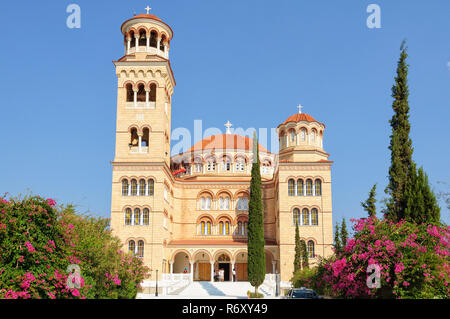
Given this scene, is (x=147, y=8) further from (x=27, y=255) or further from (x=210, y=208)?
(x=27, y=255)

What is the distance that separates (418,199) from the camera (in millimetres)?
19391

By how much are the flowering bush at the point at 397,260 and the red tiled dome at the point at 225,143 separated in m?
34.9

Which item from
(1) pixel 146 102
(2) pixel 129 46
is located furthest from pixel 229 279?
(2) pixel 129 46

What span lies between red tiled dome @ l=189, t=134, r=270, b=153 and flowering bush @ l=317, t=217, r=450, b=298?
115 ft

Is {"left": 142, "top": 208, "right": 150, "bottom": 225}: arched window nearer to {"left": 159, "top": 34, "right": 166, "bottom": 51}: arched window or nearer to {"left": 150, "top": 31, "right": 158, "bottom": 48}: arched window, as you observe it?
{"left": 159, "top": 34, "right": 166, "bottom": 51}: arched window

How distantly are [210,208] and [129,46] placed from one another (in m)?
16.7

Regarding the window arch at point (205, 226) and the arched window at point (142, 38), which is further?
the window arch at point (205, 226)

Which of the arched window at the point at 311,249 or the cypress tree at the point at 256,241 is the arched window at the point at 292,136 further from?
the cypress tree at the point at 256,241

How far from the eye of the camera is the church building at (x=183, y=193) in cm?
3816

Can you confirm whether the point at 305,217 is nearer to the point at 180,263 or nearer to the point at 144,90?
the point at 180,263

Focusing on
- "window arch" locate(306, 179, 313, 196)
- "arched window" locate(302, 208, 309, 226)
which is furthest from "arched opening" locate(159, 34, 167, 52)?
"arched window" locate(302, 208, 309, 226)

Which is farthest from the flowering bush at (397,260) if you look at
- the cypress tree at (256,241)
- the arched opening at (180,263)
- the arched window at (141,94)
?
the arched opening at (180,263)

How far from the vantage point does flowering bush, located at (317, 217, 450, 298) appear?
1439 cm

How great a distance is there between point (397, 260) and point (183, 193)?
106 ft
